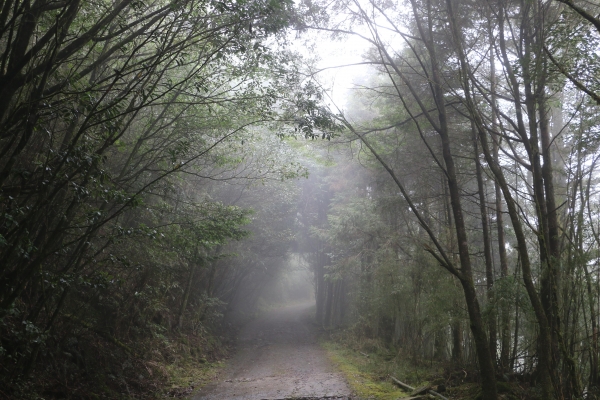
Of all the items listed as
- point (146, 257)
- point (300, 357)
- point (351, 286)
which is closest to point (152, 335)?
point (146, 257)

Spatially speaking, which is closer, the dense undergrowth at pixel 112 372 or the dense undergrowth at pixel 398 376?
the dense undergrowth at pixel 112 372

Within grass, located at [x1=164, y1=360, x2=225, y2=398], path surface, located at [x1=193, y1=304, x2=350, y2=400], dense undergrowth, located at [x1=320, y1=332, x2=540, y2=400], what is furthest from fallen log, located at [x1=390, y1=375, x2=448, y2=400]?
grass, located at [x1=164, y1=360, x2=225, y2=398]

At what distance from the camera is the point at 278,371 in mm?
11703

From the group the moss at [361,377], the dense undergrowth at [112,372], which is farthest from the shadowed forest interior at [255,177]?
the moss at [361,377]

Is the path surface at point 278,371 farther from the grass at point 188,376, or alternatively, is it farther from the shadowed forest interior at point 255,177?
the shadowed forest interior at point 255,177

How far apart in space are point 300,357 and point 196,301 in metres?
4.59

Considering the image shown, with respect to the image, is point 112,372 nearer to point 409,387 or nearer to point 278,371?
point 278,371

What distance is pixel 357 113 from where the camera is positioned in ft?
64.3

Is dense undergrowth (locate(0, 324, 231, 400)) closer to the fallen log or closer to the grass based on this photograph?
the grass

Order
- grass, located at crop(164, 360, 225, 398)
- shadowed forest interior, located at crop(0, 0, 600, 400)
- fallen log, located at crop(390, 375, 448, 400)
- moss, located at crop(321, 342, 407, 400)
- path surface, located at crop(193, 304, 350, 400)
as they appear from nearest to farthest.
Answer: shadowed forest interior, located at crop(0, 0, 600, 400) < fallen log, located at crop(390, 375, 448, 400) < moss, located at crop(321, 342, 407, 400) < path surface, located at crop(193, 304, 350, 400) < grass, located at crop(164, 360, 225, 398)

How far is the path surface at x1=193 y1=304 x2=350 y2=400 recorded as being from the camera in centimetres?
819

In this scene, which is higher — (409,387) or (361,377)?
(409,387)

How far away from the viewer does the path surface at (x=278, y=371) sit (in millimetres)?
8188

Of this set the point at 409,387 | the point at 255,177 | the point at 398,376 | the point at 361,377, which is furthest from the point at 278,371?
the point at 255,177
